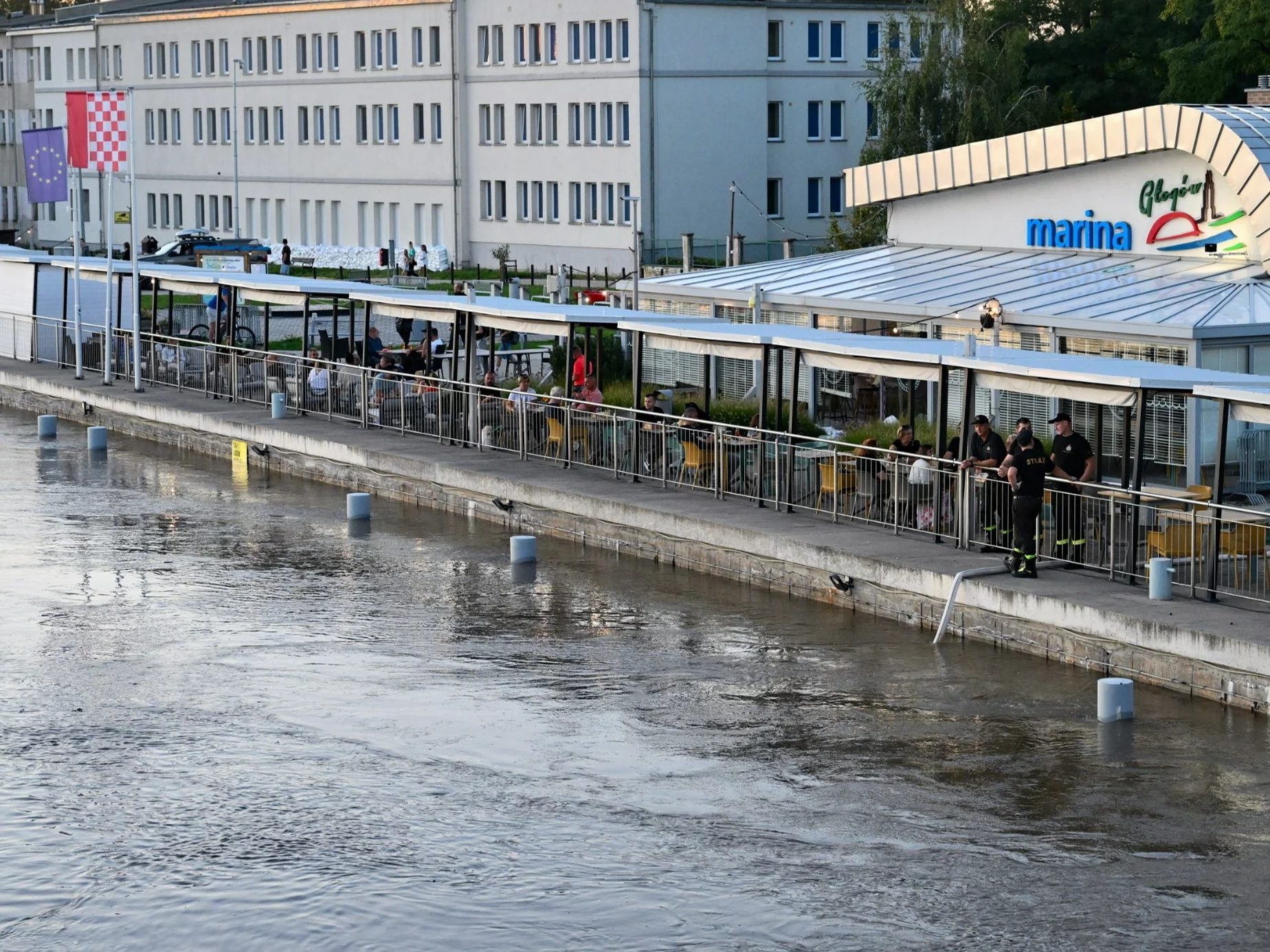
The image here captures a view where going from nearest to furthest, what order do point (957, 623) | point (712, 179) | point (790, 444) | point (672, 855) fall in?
point (672, 855) → point (957, 623) → point (790, 444) → point (712, 179)

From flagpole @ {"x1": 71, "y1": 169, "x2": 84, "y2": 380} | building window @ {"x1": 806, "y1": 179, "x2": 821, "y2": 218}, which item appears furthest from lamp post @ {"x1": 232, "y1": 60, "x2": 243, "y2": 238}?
flagpole @ {"x1": 71, "y1": 169, "x2": 84, "y2": 380}

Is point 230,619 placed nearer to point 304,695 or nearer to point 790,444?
point 304,695

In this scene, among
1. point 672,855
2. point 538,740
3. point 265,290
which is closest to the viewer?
point 672,855

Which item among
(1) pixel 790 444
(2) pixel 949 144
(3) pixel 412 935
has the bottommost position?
(3) pixel 412 935

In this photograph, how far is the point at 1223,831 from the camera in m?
15.5

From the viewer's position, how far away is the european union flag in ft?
147

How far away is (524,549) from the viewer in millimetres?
26250

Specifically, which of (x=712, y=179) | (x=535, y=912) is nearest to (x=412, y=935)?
(x=535, y=912)

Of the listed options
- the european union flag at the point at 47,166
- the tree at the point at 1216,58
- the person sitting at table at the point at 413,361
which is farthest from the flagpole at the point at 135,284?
the tree at the point at 1216,58

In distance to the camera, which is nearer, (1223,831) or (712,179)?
(1223,831)

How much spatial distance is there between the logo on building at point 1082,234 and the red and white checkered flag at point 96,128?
57.5 ft

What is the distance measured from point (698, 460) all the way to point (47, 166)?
22843mm

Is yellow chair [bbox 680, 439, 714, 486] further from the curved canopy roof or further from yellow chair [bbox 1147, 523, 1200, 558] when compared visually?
the curved canopy roof

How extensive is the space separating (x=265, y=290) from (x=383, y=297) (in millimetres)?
4766
